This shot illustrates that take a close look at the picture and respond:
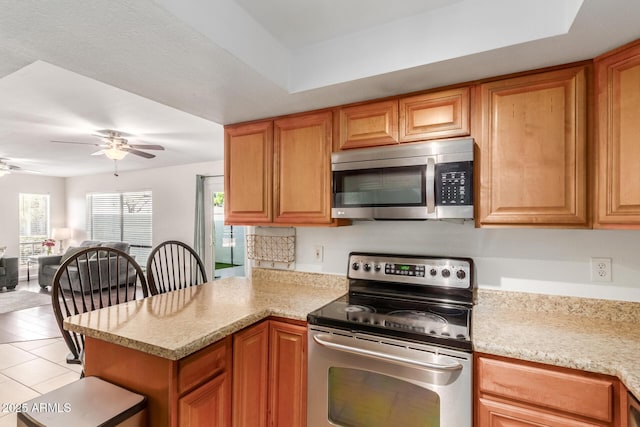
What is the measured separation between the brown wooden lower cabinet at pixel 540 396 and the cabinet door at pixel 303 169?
1.13 metres

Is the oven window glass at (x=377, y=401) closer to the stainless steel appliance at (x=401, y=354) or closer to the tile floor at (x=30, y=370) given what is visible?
the stainless steel appliance at (x=401, y=354)

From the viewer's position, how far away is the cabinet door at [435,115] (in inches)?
64.5

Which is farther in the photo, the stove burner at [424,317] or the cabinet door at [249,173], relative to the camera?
the cabinet door at [249,173]

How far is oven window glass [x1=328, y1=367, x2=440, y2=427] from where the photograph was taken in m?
1.36

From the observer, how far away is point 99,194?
6879 mm

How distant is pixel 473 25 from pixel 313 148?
104 centimetres

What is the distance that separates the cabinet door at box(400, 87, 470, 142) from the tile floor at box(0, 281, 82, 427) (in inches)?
128

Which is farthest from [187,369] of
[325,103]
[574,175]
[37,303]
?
[37,303]

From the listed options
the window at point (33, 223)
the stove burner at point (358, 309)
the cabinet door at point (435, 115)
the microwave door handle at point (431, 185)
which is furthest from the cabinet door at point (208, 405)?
the window at point (33, 223)

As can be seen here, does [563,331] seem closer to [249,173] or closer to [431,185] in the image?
[431,185]

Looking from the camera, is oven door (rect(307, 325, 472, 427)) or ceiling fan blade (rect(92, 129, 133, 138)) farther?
ceiling fan blade (rect(92, 129, 133, 138))

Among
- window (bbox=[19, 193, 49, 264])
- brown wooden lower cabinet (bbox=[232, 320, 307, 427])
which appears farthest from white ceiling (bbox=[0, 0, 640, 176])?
window (bbox=[19, 193, 49, 264])

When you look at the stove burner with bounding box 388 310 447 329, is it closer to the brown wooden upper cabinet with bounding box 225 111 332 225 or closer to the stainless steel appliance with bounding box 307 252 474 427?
the stainless steel appliance with bounding box 307 252 474 427

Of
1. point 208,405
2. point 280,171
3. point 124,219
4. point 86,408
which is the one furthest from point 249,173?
point 124,219
